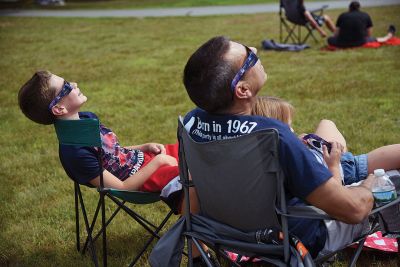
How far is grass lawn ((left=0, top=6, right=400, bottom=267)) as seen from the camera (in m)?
3.84

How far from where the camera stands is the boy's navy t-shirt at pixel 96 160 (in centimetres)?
286

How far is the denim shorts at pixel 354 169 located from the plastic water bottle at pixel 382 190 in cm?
48

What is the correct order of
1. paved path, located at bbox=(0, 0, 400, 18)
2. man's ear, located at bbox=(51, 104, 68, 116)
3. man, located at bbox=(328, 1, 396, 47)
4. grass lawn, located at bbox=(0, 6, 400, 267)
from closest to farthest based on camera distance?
man's ear, located at bbox=(51, 104, 68, 116) → grass lawn, located at bbox=(0, 6, 400, 267) → man, located at bbox=(328, 1, 396, 47) → paved path, located at bbox=(0, 0, 400, 18)

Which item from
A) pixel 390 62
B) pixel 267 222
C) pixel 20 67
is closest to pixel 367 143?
pixel 267 222

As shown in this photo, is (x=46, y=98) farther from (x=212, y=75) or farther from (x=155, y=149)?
(x=212, y=75)

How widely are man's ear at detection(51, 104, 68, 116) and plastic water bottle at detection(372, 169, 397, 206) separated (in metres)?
1.57

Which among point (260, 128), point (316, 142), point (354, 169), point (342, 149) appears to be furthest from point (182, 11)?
point (260, 128)

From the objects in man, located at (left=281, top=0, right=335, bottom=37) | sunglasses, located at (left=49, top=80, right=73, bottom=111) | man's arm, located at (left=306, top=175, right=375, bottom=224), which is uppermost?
sunglasses, located at (left=49, top=80, right=73, bottom=111)

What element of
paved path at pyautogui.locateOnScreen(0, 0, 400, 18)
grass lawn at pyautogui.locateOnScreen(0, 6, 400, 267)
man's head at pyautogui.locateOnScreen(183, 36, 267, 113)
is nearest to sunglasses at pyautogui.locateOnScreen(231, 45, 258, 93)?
man's head at pyautogui.locateOnScreen(183, 36, 267, 113)

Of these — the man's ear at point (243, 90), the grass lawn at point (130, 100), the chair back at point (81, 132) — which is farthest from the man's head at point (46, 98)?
the man's ear at point (243, 90)

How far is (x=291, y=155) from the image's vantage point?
6.70ft

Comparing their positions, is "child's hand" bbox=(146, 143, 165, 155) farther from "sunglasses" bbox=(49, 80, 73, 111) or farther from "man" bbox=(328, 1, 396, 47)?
"man" bbox=(328, 1, 396, 47)

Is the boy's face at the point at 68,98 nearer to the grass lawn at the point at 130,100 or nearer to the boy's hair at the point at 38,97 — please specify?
the boy's hair at the point at 38,97

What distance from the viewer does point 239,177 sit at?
85.1 inches
